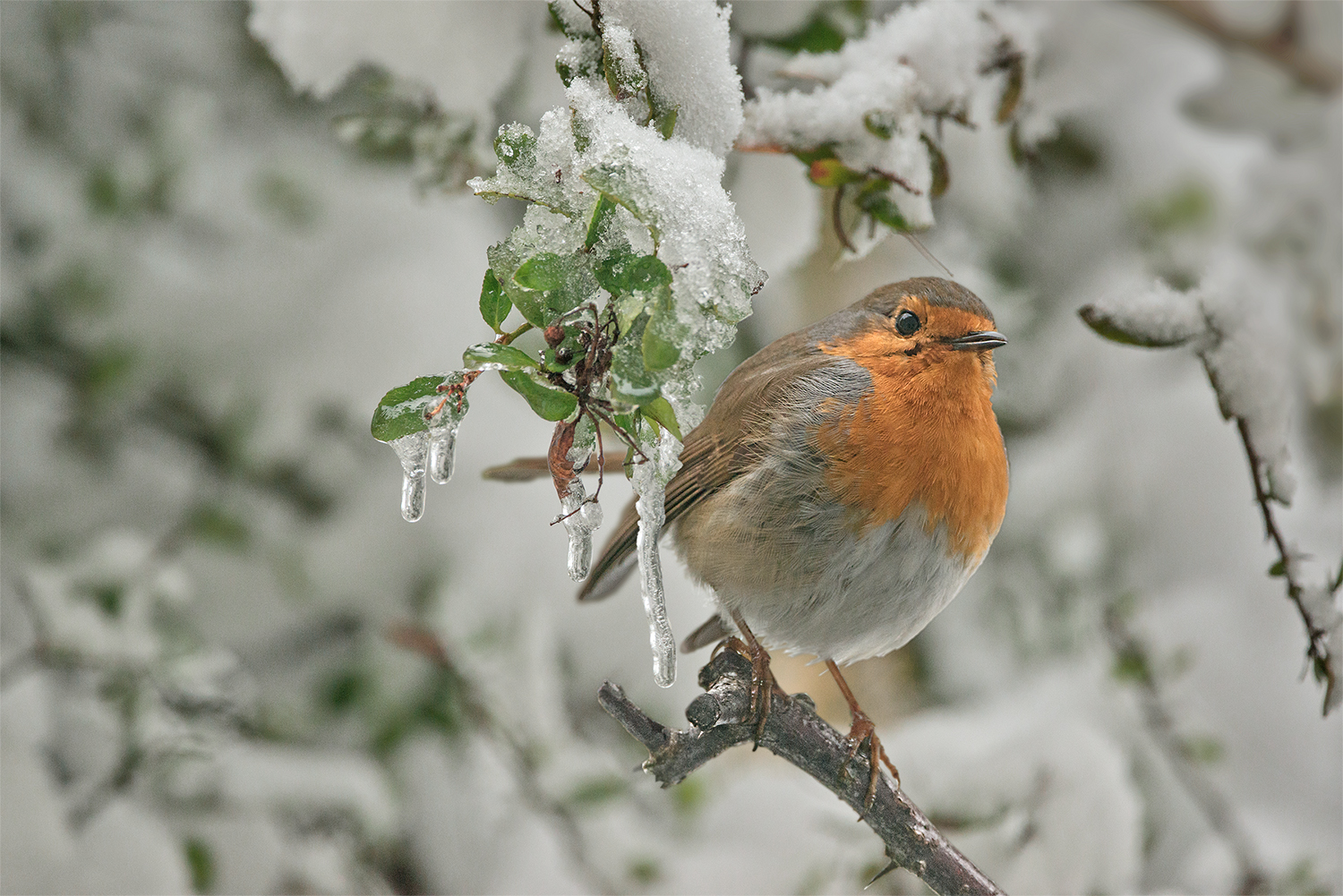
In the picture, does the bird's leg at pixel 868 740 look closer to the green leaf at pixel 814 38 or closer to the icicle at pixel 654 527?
the icicle at pixel 654 527

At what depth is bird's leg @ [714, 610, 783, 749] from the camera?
1.00 metres

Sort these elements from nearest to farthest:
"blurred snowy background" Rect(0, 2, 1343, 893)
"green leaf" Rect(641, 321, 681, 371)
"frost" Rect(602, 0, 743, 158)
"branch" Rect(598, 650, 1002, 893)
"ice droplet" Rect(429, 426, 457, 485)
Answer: "green leaf" Rect(641, 321, 681, 371) → "ice droplet" Rect(429, 426, 457, 485) → "frost" Rect(602, 0, 743, 158) → "branch" Rect(598, 650, 1002, 893) → "blurred snowy background" Rect(0, 2, 1343, 893)

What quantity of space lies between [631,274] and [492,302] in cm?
12

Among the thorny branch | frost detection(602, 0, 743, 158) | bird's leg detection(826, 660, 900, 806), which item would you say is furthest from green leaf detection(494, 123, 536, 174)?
the thorny branch

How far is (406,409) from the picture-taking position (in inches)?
24.5

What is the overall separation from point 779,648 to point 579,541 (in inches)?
27.3

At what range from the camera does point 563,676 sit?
2.07 meters

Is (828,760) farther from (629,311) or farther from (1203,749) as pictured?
(1203,749)

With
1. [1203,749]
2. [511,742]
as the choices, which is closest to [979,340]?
[511,742]

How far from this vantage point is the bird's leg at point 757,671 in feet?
3.27

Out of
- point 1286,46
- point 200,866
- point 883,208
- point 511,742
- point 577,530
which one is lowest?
point 200,866

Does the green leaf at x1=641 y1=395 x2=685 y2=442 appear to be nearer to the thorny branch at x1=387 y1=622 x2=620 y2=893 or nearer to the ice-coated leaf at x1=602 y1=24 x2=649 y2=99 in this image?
the ice-coated leaf at x1=602 y1=24 x2=649 y2=99

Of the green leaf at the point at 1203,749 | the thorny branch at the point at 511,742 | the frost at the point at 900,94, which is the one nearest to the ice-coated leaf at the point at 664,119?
the frost at the point at 900,94

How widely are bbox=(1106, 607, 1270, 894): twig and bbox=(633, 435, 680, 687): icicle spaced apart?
69.3 inches
